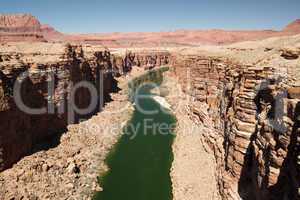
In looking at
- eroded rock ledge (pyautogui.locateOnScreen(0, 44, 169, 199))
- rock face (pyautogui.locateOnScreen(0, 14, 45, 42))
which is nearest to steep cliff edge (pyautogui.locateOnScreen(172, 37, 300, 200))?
eroded rock ledge (pyautogui.locateOnScreen(0, 44, 169, 199))

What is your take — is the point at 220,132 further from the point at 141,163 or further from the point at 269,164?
the point at 269,164

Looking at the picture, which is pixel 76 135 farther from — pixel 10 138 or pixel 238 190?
pixel 238 190

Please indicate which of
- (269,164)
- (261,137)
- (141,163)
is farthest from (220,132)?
(269,164)

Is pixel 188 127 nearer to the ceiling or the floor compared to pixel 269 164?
nearer to the floor

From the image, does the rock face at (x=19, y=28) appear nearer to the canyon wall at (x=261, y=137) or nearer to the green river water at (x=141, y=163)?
the green river water at (x=141, y=163)

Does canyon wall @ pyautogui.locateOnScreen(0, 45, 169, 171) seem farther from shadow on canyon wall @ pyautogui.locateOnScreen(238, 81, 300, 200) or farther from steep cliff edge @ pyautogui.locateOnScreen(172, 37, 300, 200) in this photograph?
shadow on canyon wall @ pyautogui.locateOnScreen(238, 81, 300, 200)

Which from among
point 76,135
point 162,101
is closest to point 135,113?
point 162,101
